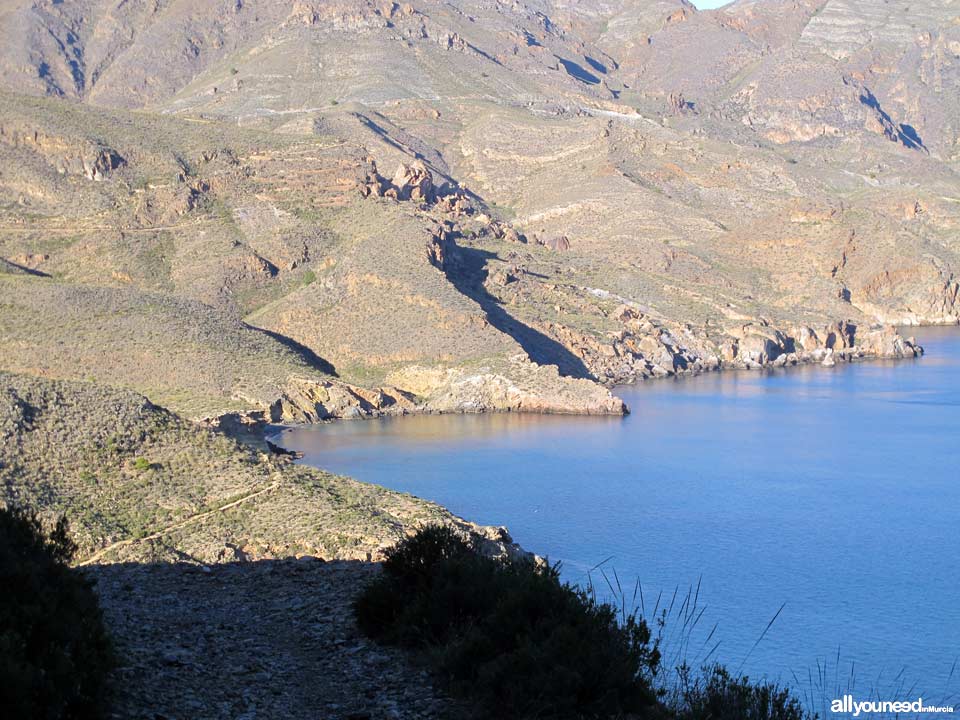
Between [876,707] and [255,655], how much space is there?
11421 millimetres

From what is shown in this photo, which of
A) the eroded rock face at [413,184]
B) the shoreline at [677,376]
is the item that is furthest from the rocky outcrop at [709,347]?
the eroded rock face at [413,184]

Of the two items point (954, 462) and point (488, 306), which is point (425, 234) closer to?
point (488, 306)

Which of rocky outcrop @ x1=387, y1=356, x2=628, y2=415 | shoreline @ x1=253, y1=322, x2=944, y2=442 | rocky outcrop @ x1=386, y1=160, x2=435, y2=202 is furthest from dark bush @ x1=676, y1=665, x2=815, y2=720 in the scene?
rocky outcrop @ x1=386, y1=160, x2=435, y2=202

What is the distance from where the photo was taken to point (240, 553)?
83.4 feet

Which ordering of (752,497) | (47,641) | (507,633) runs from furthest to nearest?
1. (752,497)
2. (507,633)
3. (47,641)

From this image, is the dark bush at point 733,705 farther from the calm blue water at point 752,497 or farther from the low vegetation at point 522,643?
the calm blue water at point 752,497

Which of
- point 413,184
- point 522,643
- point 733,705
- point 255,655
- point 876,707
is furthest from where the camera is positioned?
point 413,184

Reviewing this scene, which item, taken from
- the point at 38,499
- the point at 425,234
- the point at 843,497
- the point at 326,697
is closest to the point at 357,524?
the point at 38,499

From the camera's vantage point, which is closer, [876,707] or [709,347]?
[876,707]

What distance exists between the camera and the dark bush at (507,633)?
1446cm

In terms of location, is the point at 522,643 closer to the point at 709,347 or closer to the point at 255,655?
the point at 255,655

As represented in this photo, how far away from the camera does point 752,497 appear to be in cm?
4478

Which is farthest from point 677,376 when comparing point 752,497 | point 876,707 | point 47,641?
point 47,641

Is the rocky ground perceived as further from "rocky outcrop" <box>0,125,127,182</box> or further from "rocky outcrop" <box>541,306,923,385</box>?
"rocky outcrop" <box>0,125,127,182</box>
